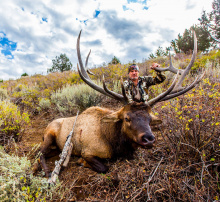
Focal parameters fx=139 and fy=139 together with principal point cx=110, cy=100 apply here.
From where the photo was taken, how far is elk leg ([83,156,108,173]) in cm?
257

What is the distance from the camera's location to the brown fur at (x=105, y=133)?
7.20 ft

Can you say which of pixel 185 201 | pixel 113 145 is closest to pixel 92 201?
pixel 113 145

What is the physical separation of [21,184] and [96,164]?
3.97ft

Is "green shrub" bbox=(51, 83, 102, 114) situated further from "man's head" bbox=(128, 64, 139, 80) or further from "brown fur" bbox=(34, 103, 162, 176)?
"man's head" bbox=(128, 64, 139, 80)

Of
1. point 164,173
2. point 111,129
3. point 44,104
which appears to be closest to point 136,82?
point 111,129

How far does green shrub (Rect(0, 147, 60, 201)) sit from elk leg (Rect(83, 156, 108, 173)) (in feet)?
2.48

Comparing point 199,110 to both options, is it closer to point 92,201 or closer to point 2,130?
point 92,201

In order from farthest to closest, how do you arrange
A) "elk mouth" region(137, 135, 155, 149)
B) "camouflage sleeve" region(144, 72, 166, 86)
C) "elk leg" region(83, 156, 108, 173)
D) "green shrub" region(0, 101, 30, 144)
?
"camouflage sleeve" region(144, 72, 166, 86)
"green shrub" region(0, 101, 30, 144)
"elk leg" region(83, 156, 108, 173)
"elk mouth" region(137, 135, 155, 149)

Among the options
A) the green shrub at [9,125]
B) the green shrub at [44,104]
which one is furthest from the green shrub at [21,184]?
the green shrub at [44,104]

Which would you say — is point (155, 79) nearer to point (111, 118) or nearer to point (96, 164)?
point (111, 118)

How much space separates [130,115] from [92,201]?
4.45 feet

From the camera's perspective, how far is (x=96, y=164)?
264 centimetres

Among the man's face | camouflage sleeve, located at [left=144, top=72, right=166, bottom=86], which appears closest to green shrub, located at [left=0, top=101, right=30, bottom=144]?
the man's face

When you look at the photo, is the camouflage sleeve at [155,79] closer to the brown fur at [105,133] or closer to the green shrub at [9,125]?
the brown fur at [105,133]
